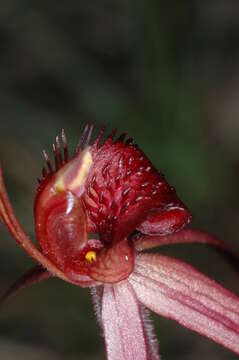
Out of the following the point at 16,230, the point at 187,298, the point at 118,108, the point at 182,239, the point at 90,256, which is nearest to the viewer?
the point at 16,230

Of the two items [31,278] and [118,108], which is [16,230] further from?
[118,108]

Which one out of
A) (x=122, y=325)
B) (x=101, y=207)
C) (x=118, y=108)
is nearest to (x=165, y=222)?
(x=101, y=207)

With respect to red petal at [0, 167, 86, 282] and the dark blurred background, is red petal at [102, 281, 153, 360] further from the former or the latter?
the dark blurred background

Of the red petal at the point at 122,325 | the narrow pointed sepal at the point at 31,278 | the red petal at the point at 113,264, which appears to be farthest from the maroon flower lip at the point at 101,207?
the narrow pointed sepal at the point at 31,278

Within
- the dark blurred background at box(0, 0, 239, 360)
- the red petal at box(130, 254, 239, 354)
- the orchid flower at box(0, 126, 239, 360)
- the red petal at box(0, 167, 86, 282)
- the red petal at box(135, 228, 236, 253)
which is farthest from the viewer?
the dark blurred background at box(0, 0, 239, 360)

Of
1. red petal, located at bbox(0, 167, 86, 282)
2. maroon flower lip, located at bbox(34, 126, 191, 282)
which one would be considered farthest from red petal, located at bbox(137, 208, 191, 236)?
red petal, located at bbox(0, 167, 86, 282)

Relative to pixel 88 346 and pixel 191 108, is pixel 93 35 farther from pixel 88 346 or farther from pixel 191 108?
pixel 88 346

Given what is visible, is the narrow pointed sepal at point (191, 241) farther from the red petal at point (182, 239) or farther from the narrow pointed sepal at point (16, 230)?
the narrow pointed sepal at point (16, 230)

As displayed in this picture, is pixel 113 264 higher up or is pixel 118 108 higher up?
pixel 118 108
